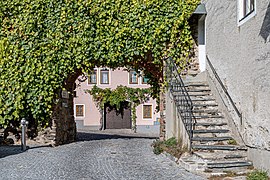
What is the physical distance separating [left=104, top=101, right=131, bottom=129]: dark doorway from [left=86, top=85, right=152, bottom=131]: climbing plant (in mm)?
519

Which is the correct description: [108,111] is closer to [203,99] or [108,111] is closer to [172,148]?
[203,99]

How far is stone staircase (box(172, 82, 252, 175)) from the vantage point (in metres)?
7.38

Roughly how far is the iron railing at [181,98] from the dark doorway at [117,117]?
16.5 m

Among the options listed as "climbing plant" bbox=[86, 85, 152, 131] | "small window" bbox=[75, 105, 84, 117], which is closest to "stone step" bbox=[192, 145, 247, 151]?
"climbing plant" bbox=[86, 85, 152, 131]

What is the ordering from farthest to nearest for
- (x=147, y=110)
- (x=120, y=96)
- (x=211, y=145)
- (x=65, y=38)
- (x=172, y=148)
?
(x=147, y=110) < (x=120, y=96) < (x=65, y=38) < (x=172, y=148) < (x=211, y=145)

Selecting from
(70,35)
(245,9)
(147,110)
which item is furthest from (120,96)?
(245,9)

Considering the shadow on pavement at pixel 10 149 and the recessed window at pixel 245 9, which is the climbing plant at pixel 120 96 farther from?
the recessed window at pixel 245 9

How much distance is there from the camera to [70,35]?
1195 cm

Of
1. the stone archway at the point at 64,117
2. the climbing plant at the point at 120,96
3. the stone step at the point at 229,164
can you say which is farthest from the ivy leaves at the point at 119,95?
the stone step at the point at 229,164

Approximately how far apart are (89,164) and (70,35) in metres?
4.71

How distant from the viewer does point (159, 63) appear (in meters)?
12.4

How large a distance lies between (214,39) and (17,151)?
6.38 meters

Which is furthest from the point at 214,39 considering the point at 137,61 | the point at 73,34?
the point at 73,34

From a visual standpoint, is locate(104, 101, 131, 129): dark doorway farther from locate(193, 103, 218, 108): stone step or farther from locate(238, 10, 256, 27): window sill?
locate(238, 10, 256, 27): window sill
